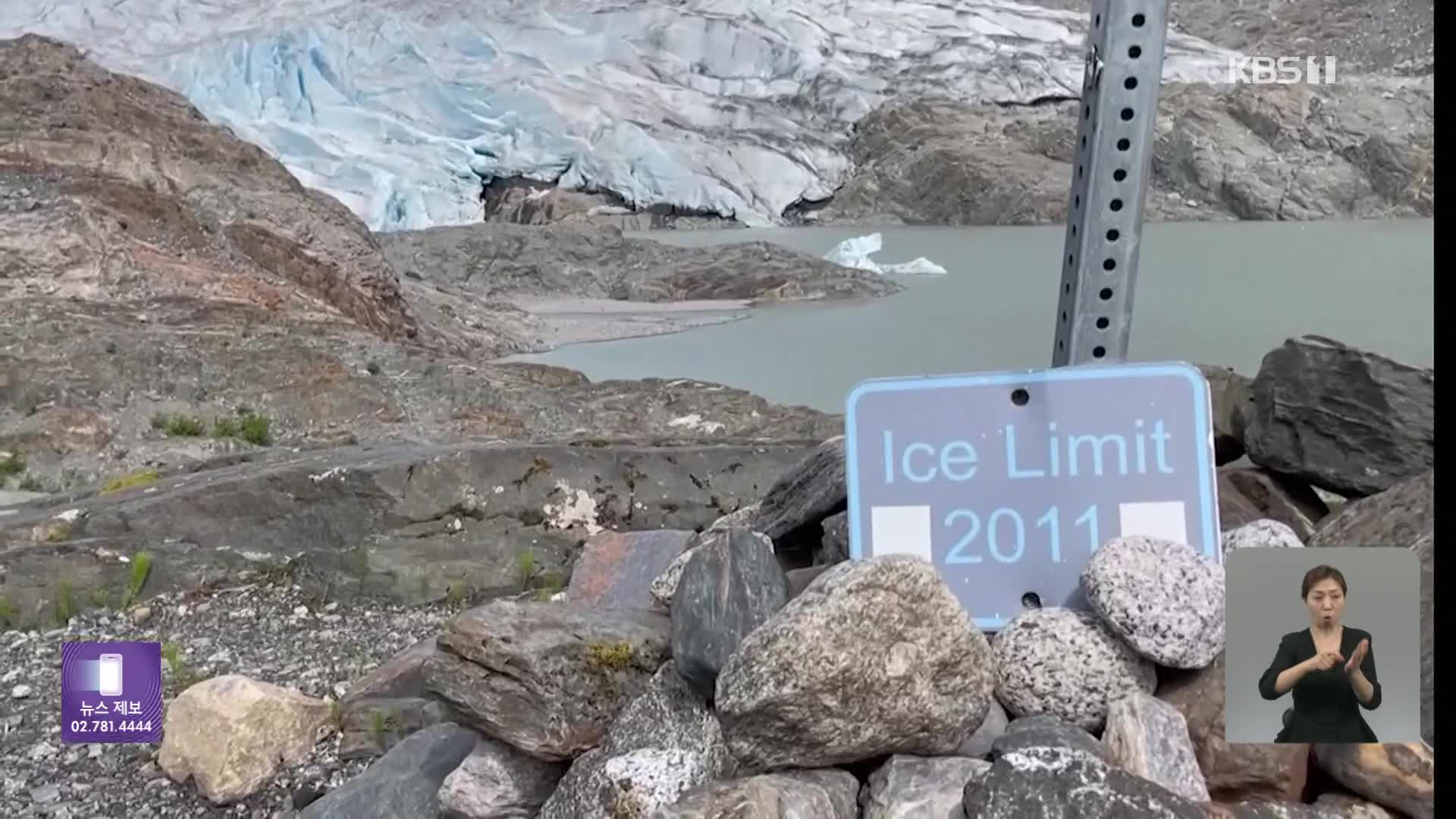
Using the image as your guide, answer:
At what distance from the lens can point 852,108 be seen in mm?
12922

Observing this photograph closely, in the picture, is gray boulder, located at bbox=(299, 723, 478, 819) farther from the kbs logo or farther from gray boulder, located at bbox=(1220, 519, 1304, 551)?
the kbs logo

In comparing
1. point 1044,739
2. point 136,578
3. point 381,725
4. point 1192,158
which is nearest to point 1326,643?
point 1044,739

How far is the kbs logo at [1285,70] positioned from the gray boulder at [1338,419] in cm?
20

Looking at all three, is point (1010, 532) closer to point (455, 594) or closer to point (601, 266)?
point (455, 594)

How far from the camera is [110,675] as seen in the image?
0.80 meters

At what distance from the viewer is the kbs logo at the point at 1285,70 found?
693mm

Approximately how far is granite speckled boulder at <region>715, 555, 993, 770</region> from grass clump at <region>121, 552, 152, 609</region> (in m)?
1.08

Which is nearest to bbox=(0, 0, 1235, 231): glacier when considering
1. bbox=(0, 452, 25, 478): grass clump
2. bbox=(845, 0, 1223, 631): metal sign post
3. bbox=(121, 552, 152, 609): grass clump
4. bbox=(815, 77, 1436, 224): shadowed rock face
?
bbox=(815, 77, 1436, 224): shadowed rock face

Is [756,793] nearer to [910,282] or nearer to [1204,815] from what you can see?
[1204,815]

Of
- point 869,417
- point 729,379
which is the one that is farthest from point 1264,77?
point 729,379

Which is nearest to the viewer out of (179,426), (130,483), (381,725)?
(381,725)

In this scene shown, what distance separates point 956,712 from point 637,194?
1080 cm

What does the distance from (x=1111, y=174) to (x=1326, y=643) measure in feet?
0.77

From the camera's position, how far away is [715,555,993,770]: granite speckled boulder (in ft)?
1.54
